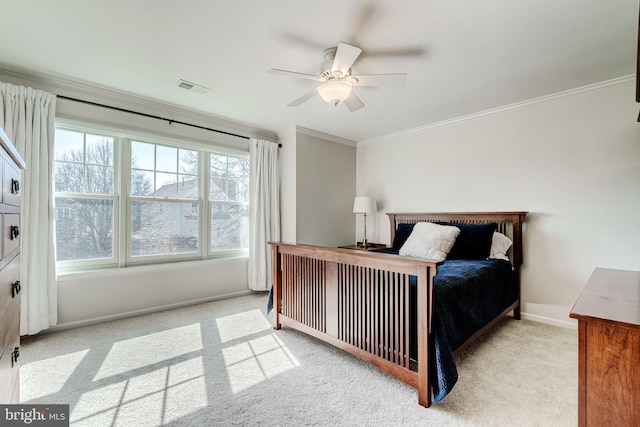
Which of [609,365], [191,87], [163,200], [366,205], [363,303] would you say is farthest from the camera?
[366,205]

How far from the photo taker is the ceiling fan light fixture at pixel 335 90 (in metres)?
2.15

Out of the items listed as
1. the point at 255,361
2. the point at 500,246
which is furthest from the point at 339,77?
the point at 500,246

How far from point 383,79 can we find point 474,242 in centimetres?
199

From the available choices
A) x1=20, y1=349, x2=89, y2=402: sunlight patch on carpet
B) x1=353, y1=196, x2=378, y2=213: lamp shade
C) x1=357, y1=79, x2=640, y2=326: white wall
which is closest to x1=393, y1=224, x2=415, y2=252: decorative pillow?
x1=357, y1=79, x2=640, y2=326: white wall

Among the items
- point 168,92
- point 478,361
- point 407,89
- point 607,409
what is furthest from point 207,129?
point 607,409

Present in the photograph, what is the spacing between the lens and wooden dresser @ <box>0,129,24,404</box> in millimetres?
909

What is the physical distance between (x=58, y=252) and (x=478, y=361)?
3.91m

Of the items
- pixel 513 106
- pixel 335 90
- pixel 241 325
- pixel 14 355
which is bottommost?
pixel 241 325

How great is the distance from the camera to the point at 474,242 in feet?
9.87

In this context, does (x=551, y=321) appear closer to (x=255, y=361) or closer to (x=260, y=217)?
(x=255, y=361)

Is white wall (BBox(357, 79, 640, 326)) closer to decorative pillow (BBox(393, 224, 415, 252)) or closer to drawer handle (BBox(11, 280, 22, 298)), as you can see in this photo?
decorative pillow (BBox(393, 224, 415, 252))

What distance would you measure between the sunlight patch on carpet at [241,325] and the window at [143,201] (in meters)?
1.05

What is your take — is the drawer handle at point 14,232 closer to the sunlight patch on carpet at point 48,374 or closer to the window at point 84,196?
the sunlight patch on carpet at point 48,374

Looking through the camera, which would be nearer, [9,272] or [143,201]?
[9,272]
